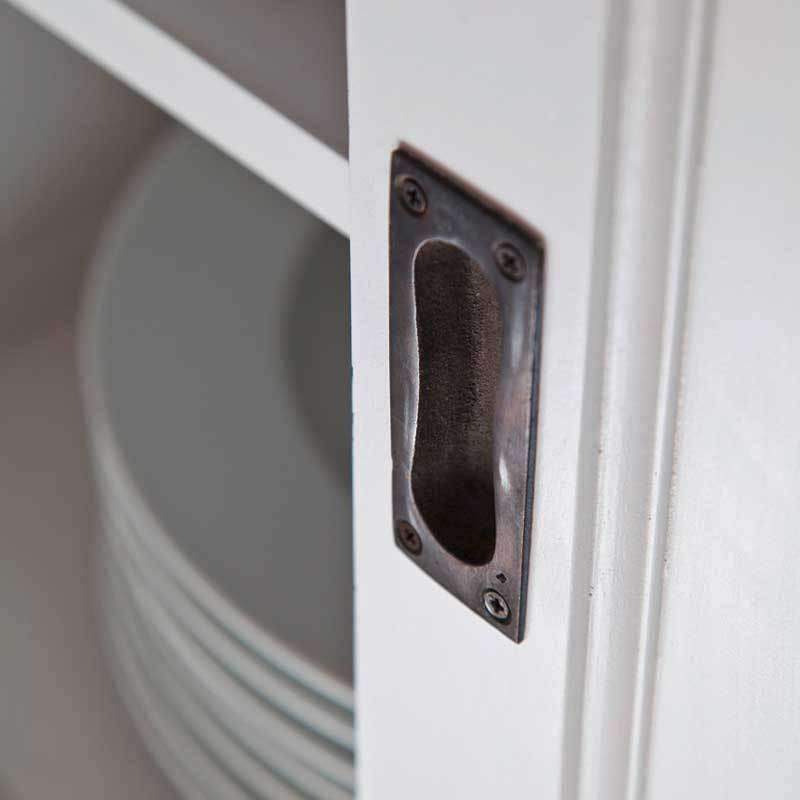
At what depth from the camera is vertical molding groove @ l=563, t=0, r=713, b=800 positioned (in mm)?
231

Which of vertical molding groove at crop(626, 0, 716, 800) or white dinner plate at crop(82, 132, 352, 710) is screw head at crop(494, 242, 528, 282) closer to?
vertical molding groove at crop(626, 0, 716, 800)

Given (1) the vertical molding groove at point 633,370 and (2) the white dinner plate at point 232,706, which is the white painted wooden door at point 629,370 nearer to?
(1) the vertical molding groove at point 633,370

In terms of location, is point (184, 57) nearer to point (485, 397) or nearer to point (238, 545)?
point (485, 397)

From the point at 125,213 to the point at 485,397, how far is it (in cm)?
55

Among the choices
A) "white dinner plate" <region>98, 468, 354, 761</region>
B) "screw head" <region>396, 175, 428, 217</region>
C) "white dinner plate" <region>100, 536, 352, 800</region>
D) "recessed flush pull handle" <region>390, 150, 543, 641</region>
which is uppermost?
"screw head" <region>396, 175, 428, 217</region>

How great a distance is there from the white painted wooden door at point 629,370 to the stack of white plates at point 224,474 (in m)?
0.31

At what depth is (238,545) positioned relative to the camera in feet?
2.21

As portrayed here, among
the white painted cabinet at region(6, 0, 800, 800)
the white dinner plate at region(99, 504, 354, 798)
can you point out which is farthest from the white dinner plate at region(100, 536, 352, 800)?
the white painted cabinet at region(6, 0, 800, 800)

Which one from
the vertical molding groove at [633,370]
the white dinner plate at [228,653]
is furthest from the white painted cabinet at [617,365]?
the white dinner plate at [228,653]

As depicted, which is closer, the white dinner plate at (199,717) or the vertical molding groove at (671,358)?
the vertical molding groove at (671,358)

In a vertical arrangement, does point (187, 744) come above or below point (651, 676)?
below

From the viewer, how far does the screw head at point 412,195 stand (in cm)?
27

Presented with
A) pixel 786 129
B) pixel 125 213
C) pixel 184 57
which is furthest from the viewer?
pixel 125 213

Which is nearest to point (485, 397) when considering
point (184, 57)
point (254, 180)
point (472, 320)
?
point (472, 320)
